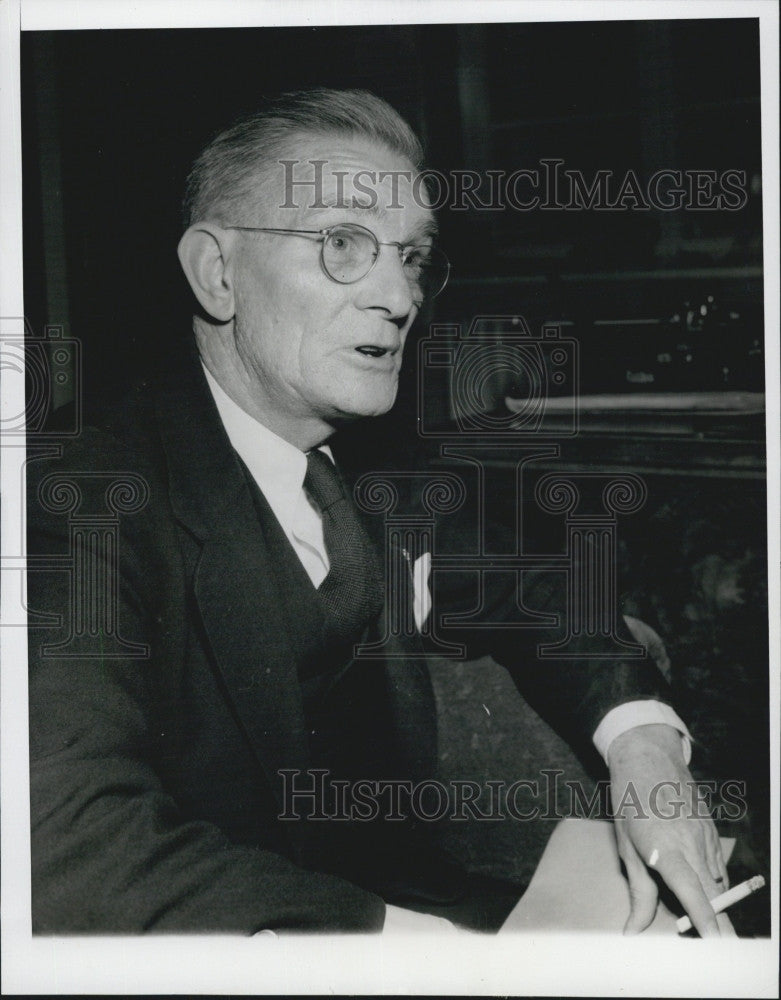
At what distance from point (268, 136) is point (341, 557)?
0.76m

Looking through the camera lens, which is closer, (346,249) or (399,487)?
(346,249)

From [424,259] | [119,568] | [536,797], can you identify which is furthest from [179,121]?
[536,797]

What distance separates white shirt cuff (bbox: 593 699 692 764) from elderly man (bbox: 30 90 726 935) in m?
0.15

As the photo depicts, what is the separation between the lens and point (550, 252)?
5.49ft

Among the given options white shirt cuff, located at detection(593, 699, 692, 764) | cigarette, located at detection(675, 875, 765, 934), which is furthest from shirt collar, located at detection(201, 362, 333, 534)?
cigarette, located at detection(675, 875, 765, 934)

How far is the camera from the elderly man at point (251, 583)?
5.06 ft

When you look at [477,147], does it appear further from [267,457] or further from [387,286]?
[267,457]

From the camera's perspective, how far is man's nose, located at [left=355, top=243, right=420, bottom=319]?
1579 millimetres

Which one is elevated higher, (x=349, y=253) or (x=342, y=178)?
(x=342, y=178)

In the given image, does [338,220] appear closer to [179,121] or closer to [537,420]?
[179,121]

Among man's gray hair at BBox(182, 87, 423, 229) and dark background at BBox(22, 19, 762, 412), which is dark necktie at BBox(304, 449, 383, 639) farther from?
man's gray hair at BBox(182, 87, 423, 229)

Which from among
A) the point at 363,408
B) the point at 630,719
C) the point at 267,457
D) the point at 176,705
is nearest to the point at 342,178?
the point at 363,408

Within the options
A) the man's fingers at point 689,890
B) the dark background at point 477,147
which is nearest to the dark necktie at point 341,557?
the dark background at point 477,147

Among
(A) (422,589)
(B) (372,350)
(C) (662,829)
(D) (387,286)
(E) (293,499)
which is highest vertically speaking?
(D) (387,286)
